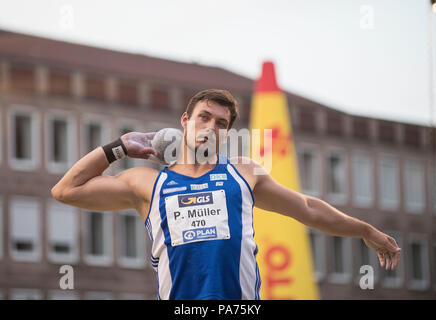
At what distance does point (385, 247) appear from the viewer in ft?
18.7

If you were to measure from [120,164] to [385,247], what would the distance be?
34253 mm

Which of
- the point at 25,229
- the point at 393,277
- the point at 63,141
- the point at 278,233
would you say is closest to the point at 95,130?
the point at 63,141

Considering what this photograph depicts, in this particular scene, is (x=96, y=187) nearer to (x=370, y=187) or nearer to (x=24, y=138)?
(x=24, y=138)

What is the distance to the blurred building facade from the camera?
36812 millimetres

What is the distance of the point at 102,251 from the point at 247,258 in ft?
112

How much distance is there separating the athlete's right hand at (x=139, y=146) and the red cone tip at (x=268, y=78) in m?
12.3

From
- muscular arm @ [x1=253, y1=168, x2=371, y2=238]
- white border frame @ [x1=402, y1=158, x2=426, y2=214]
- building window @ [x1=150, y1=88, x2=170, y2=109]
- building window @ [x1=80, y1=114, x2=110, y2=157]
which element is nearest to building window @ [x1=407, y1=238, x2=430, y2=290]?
white border frame @ [x1=402, y1=158, x2=426, y2=214]

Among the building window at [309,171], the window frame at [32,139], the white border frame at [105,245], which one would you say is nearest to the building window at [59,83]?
the window frame at [32,139]

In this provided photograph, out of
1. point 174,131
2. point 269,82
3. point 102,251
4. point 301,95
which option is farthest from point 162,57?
point 174,131

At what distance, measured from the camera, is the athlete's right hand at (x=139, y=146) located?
545 cm

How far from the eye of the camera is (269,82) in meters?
18.0

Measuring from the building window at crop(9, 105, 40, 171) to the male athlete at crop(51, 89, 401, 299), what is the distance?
3193 centimetres
